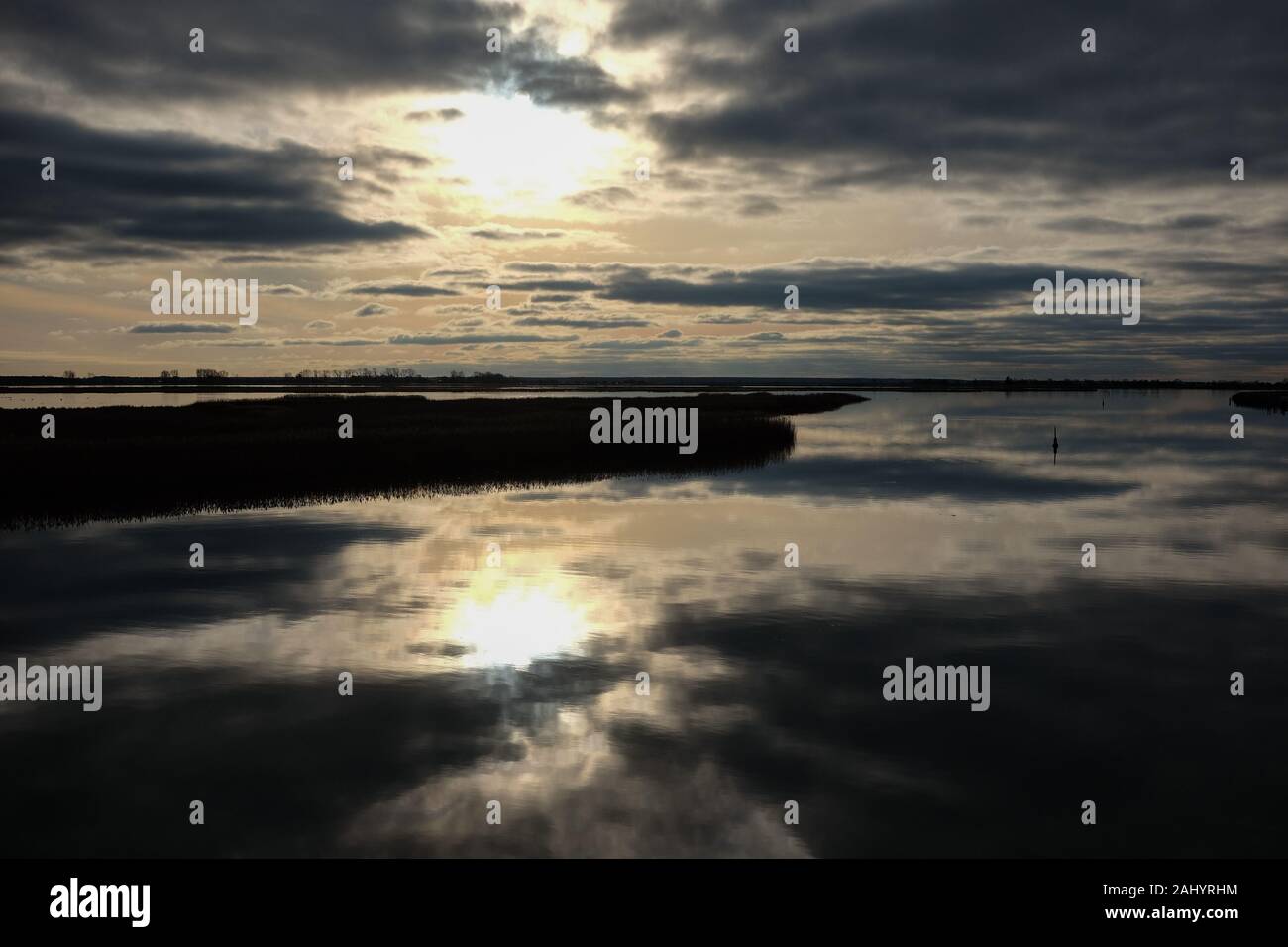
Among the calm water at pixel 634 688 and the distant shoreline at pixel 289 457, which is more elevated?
the distant shoreline at pixel 289 457

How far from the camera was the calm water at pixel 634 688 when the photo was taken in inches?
476

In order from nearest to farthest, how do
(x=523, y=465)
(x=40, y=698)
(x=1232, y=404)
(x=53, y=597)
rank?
(x=40, y=698), (x=53, y=597), (x=523, y=465), (x=1232, y=404)

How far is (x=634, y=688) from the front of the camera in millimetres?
17281

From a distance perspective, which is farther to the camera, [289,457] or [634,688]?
[289,457]

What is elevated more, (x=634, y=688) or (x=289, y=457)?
(x=289, y=457)

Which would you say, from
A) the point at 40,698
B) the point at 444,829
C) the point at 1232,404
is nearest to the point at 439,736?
the point at 444,829

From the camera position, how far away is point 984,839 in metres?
11.6

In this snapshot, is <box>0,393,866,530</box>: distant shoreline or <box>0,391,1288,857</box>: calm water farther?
<box>0,393,866,530</box>: distant shoreline

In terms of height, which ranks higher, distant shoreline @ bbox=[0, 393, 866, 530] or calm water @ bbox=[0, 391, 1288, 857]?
→ distant shoreline @ bbox=[0, 393, 866, 530]

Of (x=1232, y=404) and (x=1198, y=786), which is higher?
(x=1232, y=404)

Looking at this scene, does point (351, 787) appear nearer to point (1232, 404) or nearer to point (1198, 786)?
point (1198, 786)

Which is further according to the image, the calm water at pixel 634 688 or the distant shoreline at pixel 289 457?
the distant shoreline at pixel 289 457

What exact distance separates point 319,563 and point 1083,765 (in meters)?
21.5

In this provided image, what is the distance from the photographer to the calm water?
1208 centimetres
